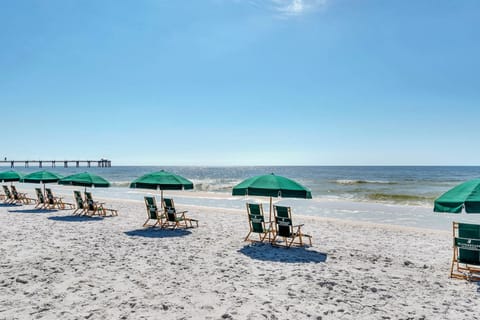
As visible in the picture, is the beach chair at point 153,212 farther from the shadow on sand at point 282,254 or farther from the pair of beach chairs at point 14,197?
the pair of beach chairs at point 14,197

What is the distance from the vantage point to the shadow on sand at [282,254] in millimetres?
6766

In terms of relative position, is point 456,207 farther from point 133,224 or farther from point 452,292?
point 133,224

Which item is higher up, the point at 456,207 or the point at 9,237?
the point at 456,207

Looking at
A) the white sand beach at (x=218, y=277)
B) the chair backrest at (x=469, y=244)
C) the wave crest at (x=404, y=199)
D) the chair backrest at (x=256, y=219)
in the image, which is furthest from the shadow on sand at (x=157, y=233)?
the wave crest at (x=404, y=199)

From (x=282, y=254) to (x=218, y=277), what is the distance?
2.08m

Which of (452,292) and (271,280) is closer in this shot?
(452,292)

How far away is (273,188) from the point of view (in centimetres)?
730

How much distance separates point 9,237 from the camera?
324 inches

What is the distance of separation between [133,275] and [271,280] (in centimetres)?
234

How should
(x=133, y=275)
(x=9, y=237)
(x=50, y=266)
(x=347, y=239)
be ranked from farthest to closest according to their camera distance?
(x=347, y=239) < (x=9, y=237) < (x=50, y=266) < (x=133, y=275)

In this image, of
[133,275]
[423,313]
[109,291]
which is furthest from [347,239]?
[109,291]

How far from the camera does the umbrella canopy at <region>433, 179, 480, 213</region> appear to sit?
5043mm

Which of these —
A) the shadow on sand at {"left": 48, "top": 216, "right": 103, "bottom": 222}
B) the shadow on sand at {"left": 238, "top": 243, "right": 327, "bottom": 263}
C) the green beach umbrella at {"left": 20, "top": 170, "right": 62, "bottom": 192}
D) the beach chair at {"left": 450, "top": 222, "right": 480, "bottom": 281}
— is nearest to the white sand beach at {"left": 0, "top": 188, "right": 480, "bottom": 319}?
the shadow on sand at {"left": 238, "top": 243, "right": 327, "bottom": 263}

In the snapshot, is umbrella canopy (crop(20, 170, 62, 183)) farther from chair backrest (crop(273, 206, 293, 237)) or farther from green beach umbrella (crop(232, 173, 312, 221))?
chair backrest (crop(273, 206, 293, 237))
